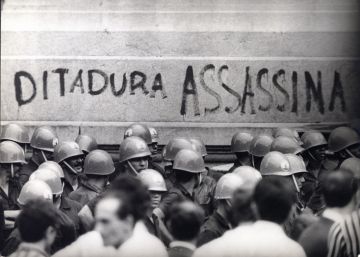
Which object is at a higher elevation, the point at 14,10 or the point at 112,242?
the point at 14,10

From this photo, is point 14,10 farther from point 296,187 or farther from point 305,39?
point 296,187

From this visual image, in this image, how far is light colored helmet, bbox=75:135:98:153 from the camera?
12.8 m

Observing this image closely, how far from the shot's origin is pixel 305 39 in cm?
1408

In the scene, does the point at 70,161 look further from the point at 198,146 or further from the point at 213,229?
the point at 213,229

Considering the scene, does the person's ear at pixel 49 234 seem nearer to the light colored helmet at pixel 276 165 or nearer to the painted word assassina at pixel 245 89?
the light colored helmet at pixel 276 165

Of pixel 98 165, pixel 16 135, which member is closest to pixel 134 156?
pixel 98 165

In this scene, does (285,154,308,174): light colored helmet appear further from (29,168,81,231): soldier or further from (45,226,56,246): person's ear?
(45,226,56,246): person's ear

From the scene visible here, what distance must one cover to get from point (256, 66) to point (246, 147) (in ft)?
6.12

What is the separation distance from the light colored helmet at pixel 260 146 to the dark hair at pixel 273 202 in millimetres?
5087

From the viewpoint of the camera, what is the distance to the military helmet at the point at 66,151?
39.5 feet

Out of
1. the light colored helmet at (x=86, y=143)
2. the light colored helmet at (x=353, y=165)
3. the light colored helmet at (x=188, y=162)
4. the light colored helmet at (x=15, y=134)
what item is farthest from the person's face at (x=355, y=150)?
the light colored helmet at (x=15, y=134)

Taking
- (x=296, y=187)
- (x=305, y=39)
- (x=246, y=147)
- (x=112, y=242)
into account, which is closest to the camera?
(x=112, y=242)

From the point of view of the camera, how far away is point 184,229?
7145 millimetres

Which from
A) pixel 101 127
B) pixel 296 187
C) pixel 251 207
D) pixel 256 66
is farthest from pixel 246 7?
pixel 251 207
